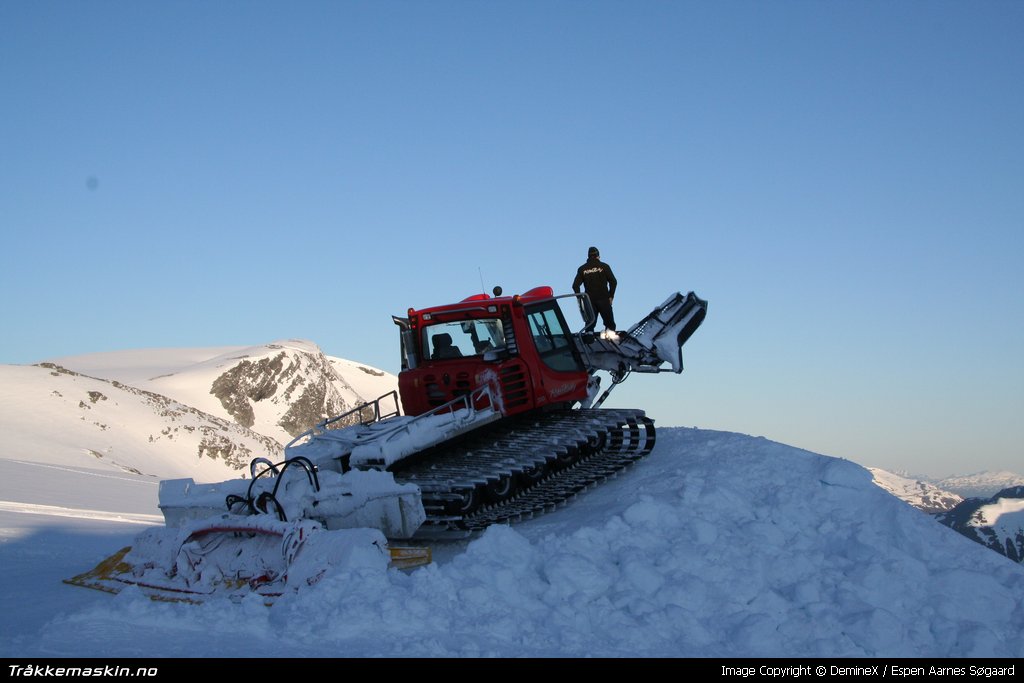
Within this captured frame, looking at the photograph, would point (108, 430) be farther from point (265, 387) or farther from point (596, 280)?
point (265, 387)

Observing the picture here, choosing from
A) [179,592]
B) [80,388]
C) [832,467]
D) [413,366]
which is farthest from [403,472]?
[80,388]

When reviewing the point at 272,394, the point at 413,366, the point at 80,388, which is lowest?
the point at 272,394

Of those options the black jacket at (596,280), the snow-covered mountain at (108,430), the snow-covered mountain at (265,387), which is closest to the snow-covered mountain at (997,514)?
the black jacket at (596,280)

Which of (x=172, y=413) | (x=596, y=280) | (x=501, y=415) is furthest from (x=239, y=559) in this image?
(x=172, y=413)

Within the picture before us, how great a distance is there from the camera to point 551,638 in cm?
748

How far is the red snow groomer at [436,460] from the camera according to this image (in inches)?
364

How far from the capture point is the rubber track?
10898mm

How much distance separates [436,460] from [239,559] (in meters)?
3.54

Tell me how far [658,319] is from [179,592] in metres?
9.26

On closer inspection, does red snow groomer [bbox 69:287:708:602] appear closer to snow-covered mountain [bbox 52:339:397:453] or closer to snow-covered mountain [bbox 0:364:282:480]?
snow-covered mountain [bbox 0:364:282:480]

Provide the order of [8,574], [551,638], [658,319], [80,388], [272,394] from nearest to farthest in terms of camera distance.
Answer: [551,638]
[8,574]
[658,319]
[80,388]
[272,394]

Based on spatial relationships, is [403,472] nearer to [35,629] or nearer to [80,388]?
[35,629]

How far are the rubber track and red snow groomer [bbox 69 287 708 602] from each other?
0.03 m

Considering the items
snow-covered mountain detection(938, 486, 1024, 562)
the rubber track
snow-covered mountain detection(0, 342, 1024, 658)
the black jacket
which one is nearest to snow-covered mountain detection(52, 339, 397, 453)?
snow-covered mountain detection(938, 486, 1024, 562)
